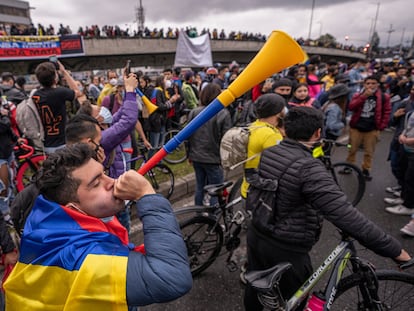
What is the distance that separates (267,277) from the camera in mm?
1657

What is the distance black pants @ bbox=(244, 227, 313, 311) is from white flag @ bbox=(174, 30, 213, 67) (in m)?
6.94

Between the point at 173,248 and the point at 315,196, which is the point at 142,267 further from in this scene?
the point at 315,196

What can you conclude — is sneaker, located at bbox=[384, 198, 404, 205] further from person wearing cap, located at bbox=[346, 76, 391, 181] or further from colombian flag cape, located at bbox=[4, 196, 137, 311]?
colombian flag cape, located at bbox=[4, 196, 137, 311]

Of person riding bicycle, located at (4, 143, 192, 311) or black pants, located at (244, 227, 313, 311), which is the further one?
black pants, located at (244, 227, 313, 311)

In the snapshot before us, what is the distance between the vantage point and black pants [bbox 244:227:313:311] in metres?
1.78

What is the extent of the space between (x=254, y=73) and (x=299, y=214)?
0.97 meters

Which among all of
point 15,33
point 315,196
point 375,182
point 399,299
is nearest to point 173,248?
point 315,196

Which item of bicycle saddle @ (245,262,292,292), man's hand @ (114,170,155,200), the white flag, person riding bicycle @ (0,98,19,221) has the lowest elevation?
bicycle saddle @ (245,262,292,292)

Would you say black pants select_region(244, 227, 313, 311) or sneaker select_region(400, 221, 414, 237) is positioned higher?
black pants select_region(244, 227, 313, 311)

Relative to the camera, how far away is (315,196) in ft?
4.78

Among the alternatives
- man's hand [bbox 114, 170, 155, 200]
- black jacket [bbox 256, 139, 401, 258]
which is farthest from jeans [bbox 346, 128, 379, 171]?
man's hand [bbox 114, 170, 155, 200]

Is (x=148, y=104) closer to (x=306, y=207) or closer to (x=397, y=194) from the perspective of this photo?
(x=306, y=207)

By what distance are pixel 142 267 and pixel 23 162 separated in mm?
4324

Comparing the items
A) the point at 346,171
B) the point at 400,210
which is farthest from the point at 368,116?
the point at 400,210
